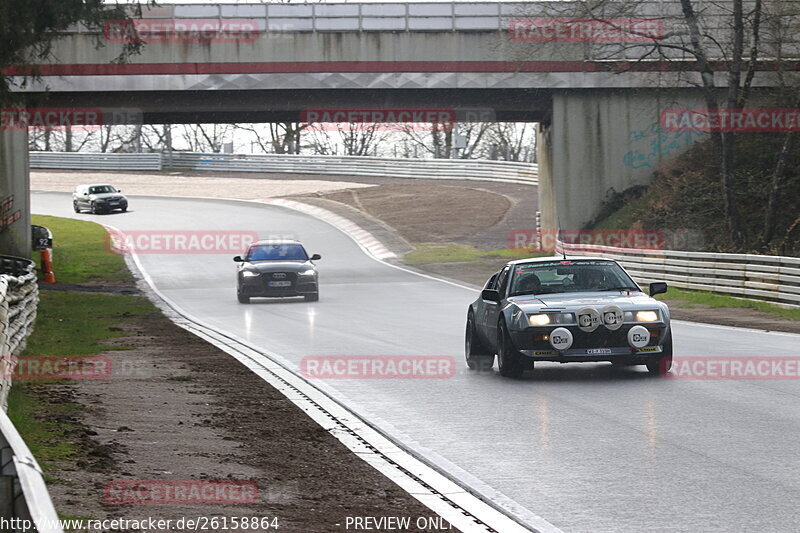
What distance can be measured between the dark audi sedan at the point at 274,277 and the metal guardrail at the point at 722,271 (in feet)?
20.3

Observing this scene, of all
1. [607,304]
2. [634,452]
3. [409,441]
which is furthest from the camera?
[607,304]

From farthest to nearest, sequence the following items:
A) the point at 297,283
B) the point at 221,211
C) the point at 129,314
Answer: the point at 221,211, the point at 297,283, the point at 129,314

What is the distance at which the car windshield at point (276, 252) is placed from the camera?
29725 millimetres

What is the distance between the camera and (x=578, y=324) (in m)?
12.9

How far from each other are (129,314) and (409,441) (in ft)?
57.7

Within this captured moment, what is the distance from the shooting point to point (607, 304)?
42.8 feet

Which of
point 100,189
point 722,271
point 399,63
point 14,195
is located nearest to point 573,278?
point 722,271

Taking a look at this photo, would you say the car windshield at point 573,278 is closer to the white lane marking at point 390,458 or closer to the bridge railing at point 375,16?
the white lane marking at point 390,458

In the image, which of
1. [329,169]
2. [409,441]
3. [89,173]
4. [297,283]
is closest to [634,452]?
[409,441]

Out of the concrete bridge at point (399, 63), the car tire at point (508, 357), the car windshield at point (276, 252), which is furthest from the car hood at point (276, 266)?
the car tire at point (508, 357)

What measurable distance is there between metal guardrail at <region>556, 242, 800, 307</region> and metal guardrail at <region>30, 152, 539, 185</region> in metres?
41.9

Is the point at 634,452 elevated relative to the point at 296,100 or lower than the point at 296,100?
lower

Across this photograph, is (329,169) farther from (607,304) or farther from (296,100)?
(607,304)

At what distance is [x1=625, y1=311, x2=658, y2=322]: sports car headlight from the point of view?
1296 centimetres
